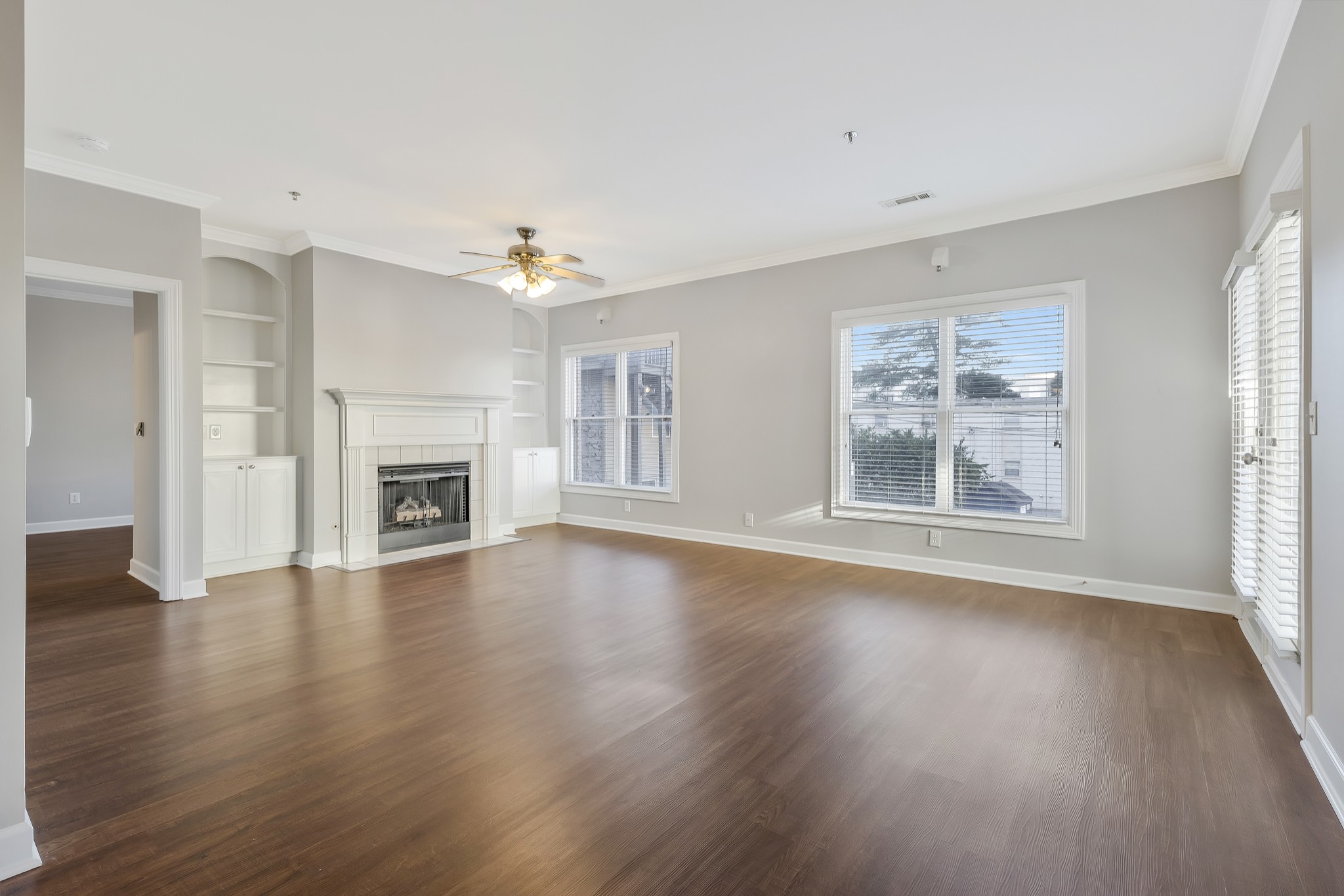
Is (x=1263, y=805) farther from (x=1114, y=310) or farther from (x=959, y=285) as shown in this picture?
(x=959, y=285)

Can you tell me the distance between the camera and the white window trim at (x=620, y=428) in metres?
6.80

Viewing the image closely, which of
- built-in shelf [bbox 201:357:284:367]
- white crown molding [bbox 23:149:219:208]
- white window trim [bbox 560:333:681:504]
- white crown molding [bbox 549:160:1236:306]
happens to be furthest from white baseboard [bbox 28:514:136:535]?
white crown molding [bbox 549:160:1236:306]

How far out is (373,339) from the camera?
19.2 ft

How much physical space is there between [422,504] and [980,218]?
218 inches

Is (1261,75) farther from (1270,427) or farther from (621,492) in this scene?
(621,492)

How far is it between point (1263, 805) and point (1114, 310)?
11.0ft

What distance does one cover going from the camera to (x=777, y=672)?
3.06m

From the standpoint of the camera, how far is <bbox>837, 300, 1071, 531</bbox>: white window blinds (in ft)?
15.3

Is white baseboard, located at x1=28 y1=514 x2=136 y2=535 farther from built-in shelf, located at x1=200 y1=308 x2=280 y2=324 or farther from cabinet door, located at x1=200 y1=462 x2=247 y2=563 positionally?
built-in shelf, located at x1=200 y1=308 x2=280 y2=324

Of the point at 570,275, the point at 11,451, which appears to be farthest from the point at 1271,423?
the point at 11,451

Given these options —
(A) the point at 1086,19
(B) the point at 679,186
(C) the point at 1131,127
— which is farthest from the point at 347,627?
(C) the point at 1131,127

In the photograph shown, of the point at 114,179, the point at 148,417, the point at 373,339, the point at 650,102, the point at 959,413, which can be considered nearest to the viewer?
the point at 650,102

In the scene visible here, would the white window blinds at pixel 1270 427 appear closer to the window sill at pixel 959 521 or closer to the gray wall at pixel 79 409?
the window sill at pixel 959 521

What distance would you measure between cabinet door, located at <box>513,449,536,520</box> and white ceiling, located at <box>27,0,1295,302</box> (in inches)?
125
